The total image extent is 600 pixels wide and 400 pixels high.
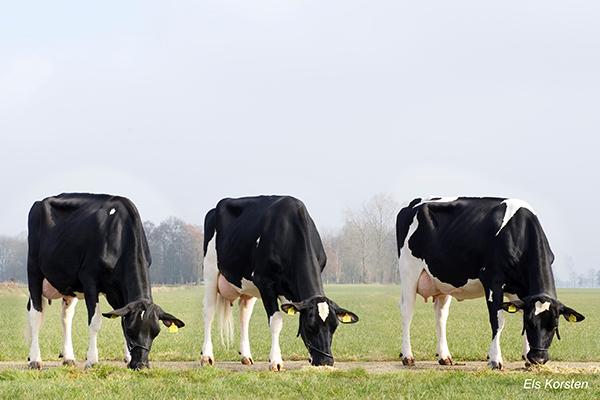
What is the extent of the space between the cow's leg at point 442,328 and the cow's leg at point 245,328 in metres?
3.85

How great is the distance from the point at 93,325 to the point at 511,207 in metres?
8.30

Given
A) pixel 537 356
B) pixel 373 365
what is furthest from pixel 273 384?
pixel 537 356

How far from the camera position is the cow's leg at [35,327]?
17656 millimetres

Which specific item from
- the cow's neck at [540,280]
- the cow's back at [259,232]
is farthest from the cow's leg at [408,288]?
the cow's neck at [540,280]

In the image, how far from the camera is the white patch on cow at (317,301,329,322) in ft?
51.9

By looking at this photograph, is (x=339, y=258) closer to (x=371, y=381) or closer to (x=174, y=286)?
(x=174, y=286)

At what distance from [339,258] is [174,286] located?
38.3 meters

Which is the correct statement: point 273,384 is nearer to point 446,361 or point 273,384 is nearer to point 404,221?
point 446,361

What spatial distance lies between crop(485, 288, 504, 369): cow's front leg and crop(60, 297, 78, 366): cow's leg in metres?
8.15

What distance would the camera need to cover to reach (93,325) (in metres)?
16.8

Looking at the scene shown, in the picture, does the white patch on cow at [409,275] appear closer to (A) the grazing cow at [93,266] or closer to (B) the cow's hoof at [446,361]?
(B) the cow's hoof at [446,361]

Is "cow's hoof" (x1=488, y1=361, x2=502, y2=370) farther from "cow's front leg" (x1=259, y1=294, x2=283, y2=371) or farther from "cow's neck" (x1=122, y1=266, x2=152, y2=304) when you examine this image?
"cow's neck" (x1=122, y1=266, x2=152, y2=304)

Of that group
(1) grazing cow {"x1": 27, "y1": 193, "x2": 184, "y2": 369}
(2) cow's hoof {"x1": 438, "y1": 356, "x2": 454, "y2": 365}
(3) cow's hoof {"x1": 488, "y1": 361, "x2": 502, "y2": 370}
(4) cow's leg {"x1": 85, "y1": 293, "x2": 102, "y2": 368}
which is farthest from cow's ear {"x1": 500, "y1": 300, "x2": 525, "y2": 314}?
(4) cow's leg {"x1": 85, "y1": 293, "x2": 102, "y2": 368}

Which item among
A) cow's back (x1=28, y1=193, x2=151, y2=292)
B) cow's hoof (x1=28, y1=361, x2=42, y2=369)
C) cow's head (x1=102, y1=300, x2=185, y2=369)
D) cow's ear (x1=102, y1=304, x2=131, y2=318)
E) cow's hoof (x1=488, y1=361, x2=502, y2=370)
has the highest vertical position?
cow's back (x1=28, y1=193, x2=151, y2=292)
